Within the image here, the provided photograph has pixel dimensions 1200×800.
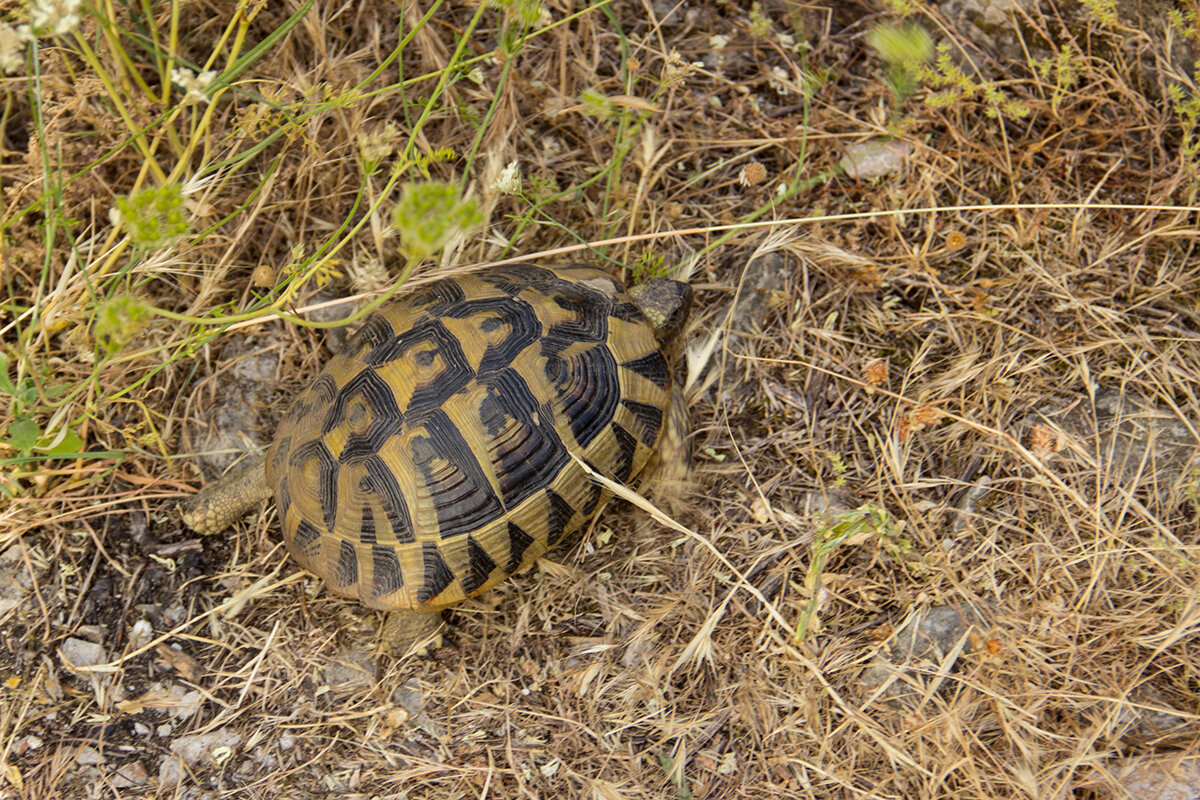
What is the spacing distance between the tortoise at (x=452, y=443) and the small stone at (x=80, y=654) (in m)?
0.51

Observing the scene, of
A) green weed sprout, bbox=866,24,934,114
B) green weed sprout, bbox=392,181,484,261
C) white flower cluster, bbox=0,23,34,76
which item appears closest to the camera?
green weed sprout, bbox=392,181,484,261

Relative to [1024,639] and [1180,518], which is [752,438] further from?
[1180,518]

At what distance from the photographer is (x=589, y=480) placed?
8.34 feet

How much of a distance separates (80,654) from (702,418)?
89.5 inches

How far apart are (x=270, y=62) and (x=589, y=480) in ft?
6.56

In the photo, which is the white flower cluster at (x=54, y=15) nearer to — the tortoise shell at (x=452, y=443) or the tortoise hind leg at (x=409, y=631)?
the tortoise shell at (x=452, y=443)

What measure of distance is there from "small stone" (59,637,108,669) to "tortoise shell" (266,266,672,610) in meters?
0.78

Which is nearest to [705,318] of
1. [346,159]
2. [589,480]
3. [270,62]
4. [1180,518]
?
[589,480]

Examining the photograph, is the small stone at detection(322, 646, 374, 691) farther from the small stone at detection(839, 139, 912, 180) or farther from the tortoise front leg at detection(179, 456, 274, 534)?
the small stone at detection(839, 139, 912, 180)

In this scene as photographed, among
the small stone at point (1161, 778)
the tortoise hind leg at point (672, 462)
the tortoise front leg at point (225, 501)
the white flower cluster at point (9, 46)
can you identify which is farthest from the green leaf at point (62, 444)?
the small stone at point (1161, 778)

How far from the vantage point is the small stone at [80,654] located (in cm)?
256

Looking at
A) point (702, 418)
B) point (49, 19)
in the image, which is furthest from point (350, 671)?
point (49, 19)

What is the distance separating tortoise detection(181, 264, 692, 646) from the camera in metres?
2.39

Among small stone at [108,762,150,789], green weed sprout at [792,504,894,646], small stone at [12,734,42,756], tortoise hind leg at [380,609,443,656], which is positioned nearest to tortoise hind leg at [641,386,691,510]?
green weed sprout at [792,504,894,646]
